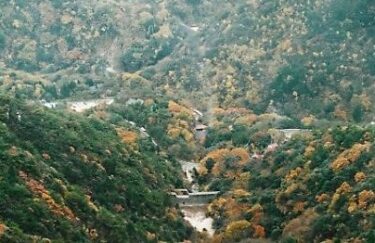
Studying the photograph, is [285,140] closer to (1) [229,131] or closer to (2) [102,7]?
(1) [229,131]

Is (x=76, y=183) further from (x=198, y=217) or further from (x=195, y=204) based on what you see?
(x=195, y=204)

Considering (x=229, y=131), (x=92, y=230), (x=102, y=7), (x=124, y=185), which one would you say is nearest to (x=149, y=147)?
(x=229, y=131)

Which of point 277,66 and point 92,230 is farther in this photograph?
point 277,66

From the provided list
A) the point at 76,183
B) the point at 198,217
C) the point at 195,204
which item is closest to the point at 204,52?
the point at 195,204

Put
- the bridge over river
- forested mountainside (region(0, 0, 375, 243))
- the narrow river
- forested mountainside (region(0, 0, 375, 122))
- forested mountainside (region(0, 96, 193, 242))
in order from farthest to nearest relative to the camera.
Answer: forested mountainside (region(0, 0, 375, 122)), the bridge over river, the narrow river, forested mountainside (region(0, 0, 375, 243)), forested mountainside (region(0, 96, 193, 242))

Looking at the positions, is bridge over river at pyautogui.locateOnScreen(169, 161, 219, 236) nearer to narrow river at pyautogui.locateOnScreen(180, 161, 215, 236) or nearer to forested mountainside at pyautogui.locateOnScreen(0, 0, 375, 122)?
narrow river at pyautogui.locateOnScreen(180, 161, 215, 236)

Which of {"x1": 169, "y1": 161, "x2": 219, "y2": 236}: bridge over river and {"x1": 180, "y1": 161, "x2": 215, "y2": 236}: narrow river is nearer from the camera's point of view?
{"x1": 180, "y1": 161, "x2": 215, "y2": 236}: narrow river

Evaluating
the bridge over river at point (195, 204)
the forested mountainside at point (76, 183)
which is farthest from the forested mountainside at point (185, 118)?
the bridge over river at point (195, 204)

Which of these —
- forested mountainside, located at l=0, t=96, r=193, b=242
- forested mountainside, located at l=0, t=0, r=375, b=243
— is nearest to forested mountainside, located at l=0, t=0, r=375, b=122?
forested mountainside, located at l=0, t=0, r=375, b=243
